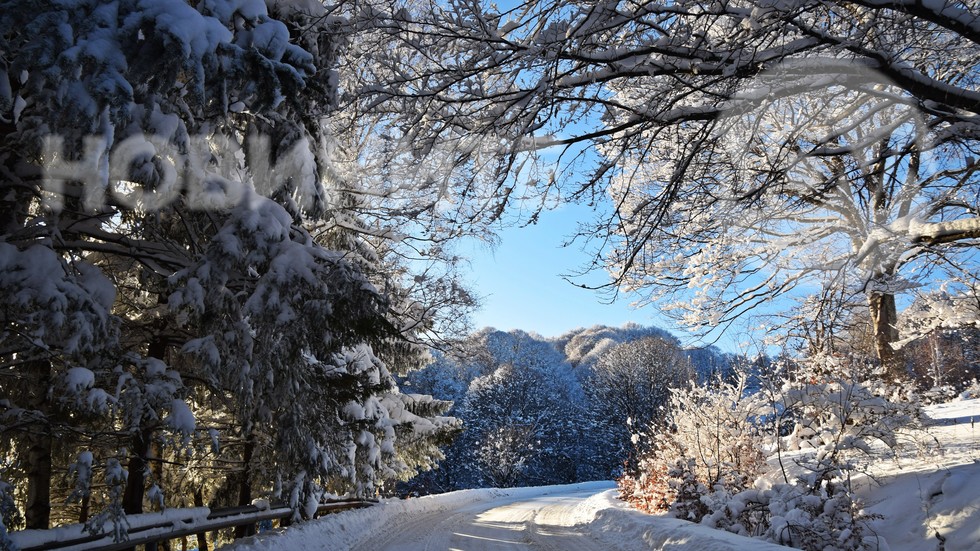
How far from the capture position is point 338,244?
9633 millimetres

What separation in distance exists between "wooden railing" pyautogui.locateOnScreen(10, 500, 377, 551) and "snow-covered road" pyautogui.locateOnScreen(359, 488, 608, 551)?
6.78ft

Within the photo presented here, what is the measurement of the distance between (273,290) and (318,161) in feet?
9.72

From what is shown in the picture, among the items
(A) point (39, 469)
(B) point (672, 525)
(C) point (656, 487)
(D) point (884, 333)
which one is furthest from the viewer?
(C) point (656, 487)

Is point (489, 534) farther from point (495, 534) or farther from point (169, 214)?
point (169, 214)

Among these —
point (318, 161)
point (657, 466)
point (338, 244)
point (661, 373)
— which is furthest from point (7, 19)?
point (661, 373)

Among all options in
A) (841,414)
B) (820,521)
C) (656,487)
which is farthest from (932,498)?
(656,487)

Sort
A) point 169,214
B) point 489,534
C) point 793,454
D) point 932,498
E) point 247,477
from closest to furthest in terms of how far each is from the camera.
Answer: point 169,214
point 932,498
point 247,477
point 793,454
point 489,534

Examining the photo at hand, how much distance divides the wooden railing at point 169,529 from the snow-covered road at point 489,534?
207cm

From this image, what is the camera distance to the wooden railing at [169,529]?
14.7ft

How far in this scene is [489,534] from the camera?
10.9m

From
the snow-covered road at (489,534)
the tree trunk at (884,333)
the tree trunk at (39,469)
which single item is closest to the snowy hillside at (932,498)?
the tree trunk at (884,333)

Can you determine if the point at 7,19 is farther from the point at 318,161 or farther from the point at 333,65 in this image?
the point at 318,161

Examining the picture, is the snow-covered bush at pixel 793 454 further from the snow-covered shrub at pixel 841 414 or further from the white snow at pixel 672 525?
the white snow at pixel 672 525

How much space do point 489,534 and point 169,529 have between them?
664cm
